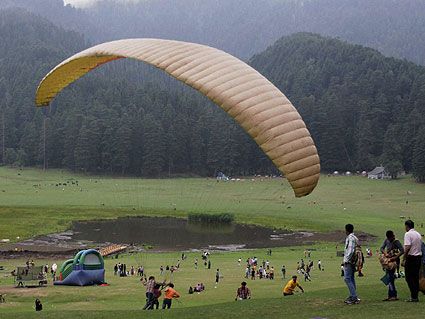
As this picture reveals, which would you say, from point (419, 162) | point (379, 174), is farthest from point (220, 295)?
point (379, 174)

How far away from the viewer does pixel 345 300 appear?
11.5m

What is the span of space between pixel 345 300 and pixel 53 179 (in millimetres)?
85141

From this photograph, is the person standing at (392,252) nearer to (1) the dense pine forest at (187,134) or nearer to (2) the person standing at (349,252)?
(2) the person standing at (349,252)

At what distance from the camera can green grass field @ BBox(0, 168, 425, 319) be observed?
12398mm

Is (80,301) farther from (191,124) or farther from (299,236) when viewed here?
(191,124)

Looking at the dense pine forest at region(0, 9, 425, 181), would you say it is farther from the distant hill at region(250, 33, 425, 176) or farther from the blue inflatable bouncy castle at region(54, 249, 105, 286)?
the blue inflatable bouncy castle at region(54, 249, 105, 286)

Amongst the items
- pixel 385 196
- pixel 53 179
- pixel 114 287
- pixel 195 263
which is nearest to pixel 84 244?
pixel 195 263

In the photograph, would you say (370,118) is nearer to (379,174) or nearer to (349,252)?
(379,174)

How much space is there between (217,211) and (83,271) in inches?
1358

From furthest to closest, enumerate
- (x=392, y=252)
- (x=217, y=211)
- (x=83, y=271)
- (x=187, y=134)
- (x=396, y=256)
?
1. (x=187, y=134)
2. (x=217, y=211)
3. (x=83, y=271)
4. (x=392, y=252)
5. (x=396, y=256)

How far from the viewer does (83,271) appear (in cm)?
2306

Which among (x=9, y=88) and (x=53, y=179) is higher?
(x=9, y=88)

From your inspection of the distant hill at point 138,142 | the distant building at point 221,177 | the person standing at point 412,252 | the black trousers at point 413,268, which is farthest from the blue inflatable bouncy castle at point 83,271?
the distant hill at point 138,142

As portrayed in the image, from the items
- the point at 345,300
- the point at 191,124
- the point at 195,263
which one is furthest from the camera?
the point at 191,124
